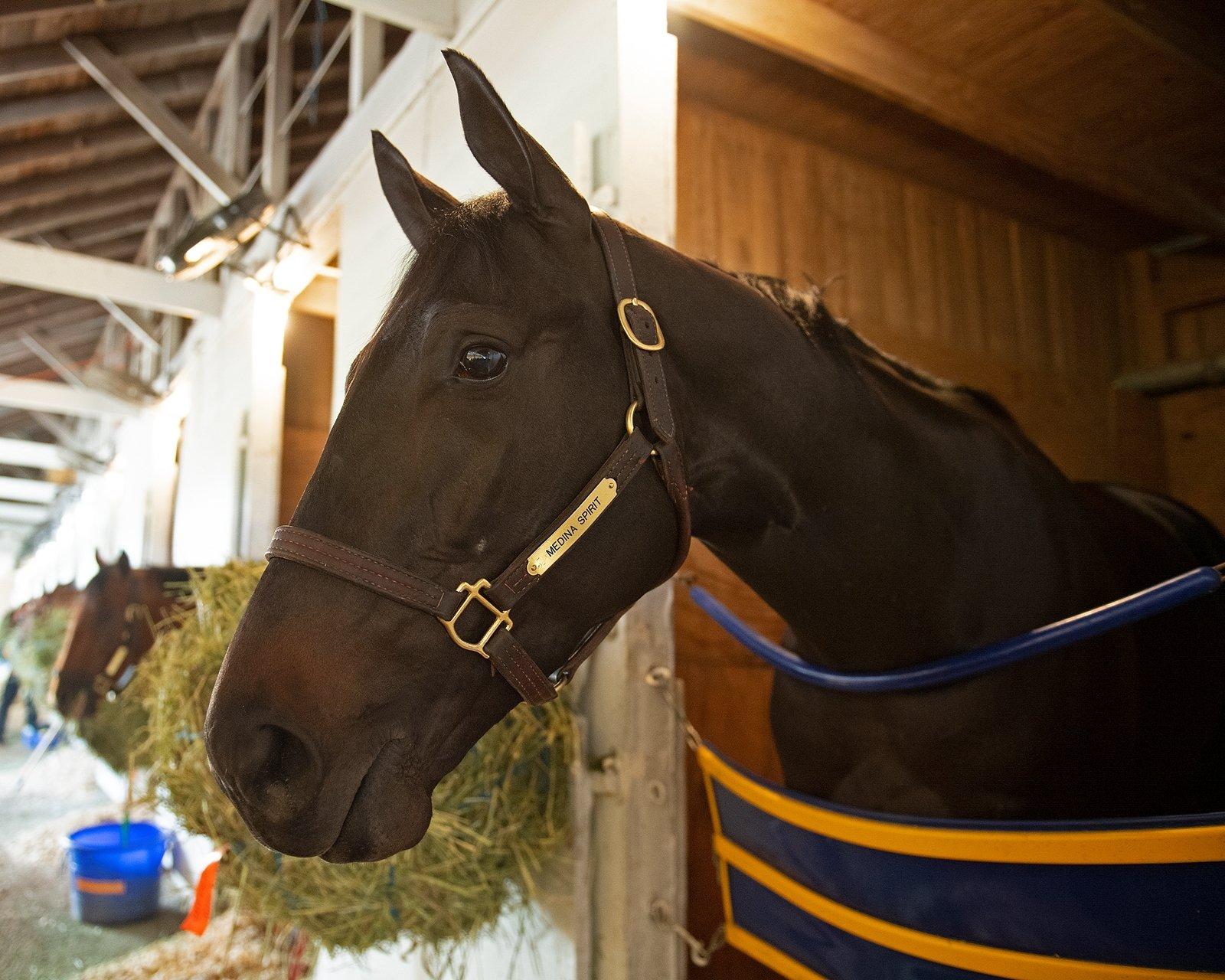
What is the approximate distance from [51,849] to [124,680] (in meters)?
1.96

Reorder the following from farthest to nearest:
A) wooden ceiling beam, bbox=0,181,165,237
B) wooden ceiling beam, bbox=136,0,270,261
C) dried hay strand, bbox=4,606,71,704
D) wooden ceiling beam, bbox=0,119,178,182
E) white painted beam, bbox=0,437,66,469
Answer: white painted beam, bbox=0,437,66,469
dried hay strand, bbox=4,606,71,704
wooden ceiling beam, bbox=0,181,165,237
wooden ceiling beam, bbox=0,119,178,182
wooden ceiling beam, bbox=136,0,270,261

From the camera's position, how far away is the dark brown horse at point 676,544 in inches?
38.7

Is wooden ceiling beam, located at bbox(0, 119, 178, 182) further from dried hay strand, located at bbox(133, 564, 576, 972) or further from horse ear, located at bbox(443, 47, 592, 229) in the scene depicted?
horse ear, located at bbox(443, 47, 592, 229)

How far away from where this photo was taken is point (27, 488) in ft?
52.8

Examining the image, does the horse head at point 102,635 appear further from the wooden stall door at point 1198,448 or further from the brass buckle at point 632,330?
the wooden stall door at point 1198,448

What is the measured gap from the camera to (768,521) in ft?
4.34

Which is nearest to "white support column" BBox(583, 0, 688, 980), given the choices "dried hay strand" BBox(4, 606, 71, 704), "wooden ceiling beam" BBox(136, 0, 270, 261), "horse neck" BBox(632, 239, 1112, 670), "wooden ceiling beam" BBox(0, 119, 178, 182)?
"horse neck" BBox(632, 239, 1112, 670)

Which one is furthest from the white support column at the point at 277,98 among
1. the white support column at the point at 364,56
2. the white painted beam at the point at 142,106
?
the white support column at the point at 364,56

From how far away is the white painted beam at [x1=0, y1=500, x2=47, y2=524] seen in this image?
19922 mm

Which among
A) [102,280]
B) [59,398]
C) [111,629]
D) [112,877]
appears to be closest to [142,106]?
[102,280]

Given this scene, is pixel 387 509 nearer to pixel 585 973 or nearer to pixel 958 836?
pixel 958 836

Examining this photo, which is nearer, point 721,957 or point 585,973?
point 585,973

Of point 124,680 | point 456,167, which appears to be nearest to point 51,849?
point 124,680

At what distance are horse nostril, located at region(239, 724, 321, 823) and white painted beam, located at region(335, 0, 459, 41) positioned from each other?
2.37 meters
